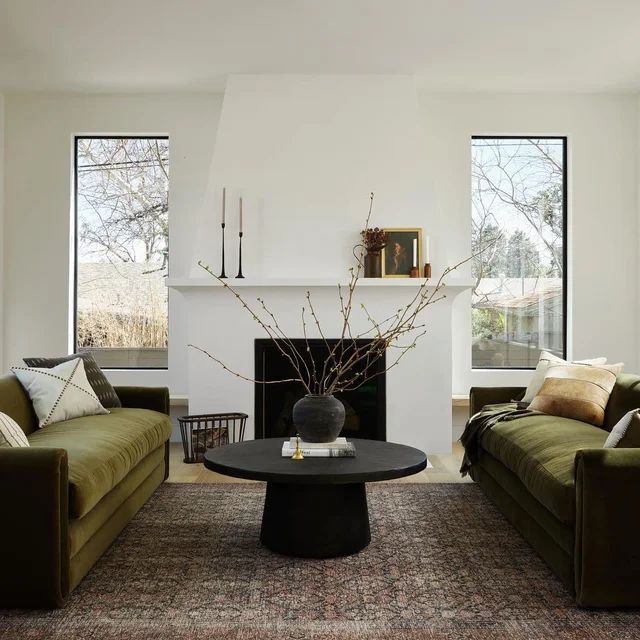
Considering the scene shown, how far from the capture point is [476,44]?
4973mm

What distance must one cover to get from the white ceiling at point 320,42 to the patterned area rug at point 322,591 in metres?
2.97

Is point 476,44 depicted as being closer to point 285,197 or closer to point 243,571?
point 285,197

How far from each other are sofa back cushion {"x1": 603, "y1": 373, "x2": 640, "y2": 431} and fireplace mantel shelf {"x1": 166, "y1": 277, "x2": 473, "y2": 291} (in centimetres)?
160

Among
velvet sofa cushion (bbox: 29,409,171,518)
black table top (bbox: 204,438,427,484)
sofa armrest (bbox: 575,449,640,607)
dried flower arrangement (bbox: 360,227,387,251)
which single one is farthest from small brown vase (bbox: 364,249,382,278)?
sofa armrest (bbox: 575,449,640,607)

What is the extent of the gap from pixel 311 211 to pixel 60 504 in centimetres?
353

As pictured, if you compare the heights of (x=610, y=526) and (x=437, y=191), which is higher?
(x=437, y=191)

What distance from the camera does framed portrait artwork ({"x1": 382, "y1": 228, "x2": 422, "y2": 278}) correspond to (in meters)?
5.58

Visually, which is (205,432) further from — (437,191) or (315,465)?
(437,191)

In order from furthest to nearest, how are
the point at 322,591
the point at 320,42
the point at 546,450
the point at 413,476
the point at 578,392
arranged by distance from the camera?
1. the point at 320,42
2. the point at 413,476
3. the point at 578,392
4. the point at 546,450
5. the point at 322,591

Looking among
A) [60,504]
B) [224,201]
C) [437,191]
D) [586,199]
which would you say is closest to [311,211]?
[224,201]

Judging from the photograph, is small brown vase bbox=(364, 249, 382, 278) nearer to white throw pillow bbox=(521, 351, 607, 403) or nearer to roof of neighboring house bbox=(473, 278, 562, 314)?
roof of neighboring house bbox=(473, 278, 562, 314)

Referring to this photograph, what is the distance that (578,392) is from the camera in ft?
13.5

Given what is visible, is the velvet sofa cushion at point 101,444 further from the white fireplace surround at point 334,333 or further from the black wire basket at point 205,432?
the white fireplace surround at point 334,333

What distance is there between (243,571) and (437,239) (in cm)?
336
